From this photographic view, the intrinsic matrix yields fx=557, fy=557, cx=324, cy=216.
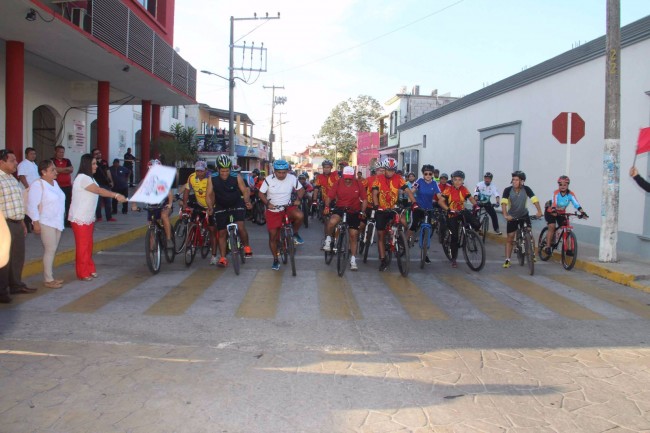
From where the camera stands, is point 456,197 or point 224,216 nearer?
point 224,216

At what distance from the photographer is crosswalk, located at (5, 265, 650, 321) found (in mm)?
6811

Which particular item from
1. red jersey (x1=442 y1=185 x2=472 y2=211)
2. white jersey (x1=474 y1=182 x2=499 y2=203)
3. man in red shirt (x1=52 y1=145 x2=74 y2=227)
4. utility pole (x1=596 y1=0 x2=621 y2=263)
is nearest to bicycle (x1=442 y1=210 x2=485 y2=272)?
red jersey (x1=442 y1=185 x2=472 y2=211)

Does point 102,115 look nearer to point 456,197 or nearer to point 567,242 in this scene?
point 456,197

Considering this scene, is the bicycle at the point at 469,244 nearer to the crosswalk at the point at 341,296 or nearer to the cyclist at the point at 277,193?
the crosswalk at the point at 341,296

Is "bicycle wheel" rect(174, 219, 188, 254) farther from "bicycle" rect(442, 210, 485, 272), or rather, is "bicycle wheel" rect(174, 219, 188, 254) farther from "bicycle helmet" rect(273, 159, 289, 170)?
"bicycle" rect(442, 210, 485, 272)

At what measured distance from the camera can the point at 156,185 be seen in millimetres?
8234

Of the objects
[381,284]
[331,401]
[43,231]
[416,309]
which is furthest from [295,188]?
[331,401]

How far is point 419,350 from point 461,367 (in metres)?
0.56

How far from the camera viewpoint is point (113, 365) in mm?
4812

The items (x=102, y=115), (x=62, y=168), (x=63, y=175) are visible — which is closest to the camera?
(x=62, y=168)

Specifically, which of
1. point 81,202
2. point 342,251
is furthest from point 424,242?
point 81,202

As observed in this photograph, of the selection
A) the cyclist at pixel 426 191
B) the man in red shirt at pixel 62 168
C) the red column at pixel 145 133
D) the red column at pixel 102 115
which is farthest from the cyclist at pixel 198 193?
the red column at pixel 145 133

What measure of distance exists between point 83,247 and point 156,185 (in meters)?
1.40

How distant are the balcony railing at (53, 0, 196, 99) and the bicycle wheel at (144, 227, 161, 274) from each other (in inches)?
201
